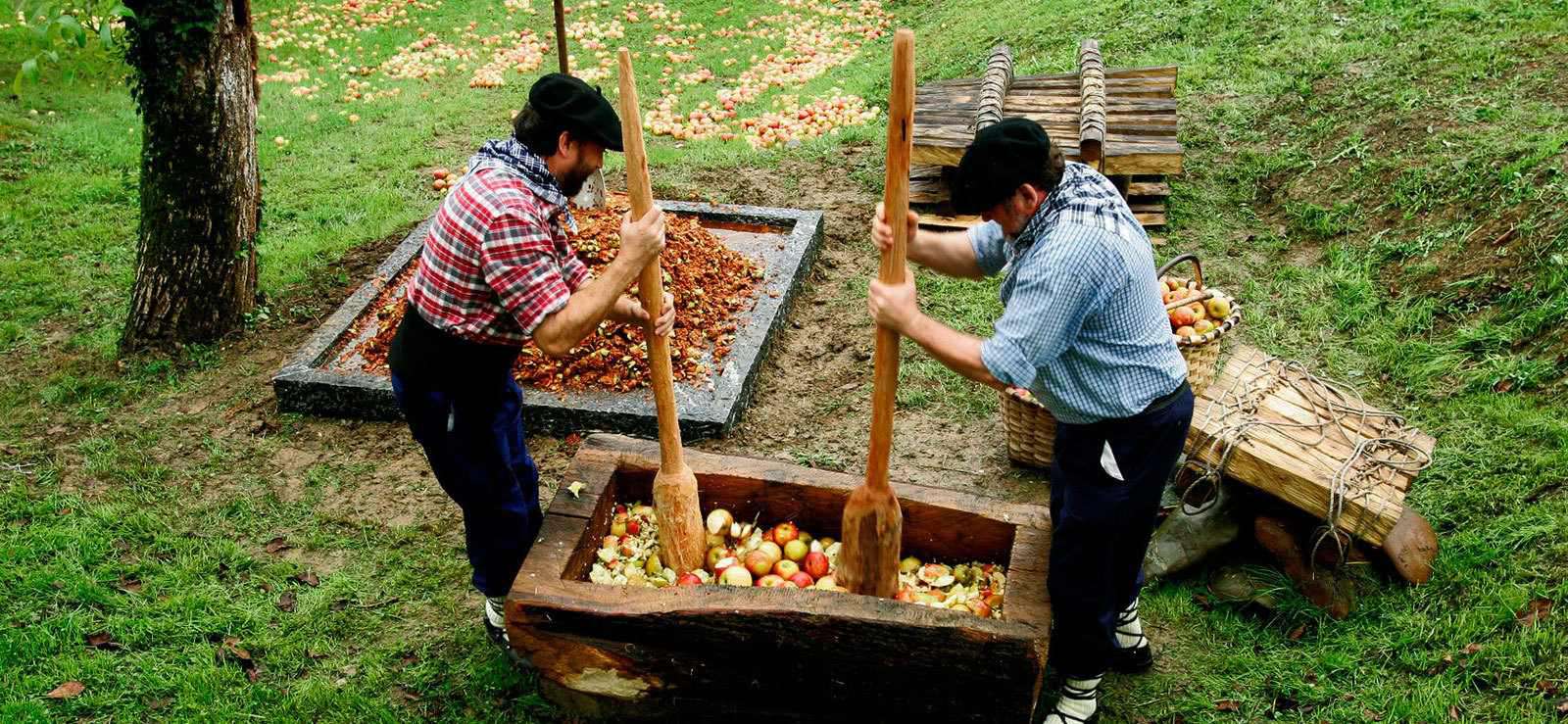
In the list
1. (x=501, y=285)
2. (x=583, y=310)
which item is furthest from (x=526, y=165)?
(x=583, y=310)

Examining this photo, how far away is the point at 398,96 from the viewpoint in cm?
1111

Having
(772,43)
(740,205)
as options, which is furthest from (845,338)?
(772,43)

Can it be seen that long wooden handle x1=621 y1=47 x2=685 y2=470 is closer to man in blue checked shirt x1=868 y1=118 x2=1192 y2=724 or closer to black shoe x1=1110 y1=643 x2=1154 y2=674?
man in blue checked shirt x1=868 y1=118 x2=1192 y2=724

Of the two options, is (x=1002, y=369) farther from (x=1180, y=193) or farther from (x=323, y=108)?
(x=323, y=108)

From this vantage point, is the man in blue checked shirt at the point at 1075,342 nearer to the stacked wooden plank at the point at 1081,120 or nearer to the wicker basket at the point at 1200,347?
the wicker basket at the point at 1200,347

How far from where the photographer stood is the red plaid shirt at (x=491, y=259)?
3.12 m

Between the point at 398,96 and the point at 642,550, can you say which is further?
the point at 398,96

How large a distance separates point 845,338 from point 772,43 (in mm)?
6992

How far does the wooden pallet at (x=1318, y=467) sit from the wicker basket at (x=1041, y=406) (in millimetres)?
380

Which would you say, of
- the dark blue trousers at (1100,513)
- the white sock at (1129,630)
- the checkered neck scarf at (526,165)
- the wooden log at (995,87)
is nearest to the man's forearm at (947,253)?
the dark blue trousers at (1100,513)

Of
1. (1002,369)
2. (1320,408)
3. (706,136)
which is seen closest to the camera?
(1002,369)

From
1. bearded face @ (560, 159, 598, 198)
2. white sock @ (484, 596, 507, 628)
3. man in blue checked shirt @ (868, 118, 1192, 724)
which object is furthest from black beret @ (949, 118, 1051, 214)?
white sock @ (484, 596, 507, 628)

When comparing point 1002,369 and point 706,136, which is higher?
point 1002,369

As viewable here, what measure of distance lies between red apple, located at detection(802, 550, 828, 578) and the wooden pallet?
1.69 metres
